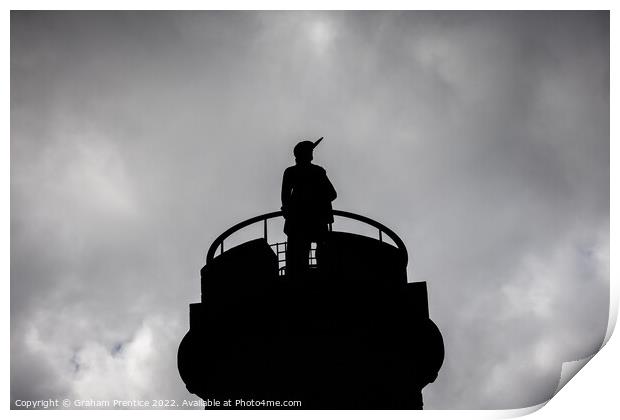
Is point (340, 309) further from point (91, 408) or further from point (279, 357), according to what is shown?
point (91, 408)

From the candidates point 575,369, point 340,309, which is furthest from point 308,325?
point 575,369

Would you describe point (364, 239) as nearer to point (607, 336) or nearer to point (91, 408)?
point (607, 336)

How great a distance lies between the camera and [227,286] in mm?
9406

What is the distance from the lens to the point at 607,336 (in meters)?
6.03

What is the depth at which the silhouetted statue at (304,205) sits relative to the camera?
9.34m

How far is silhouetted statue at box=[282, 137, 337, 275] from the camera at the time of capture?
934cm

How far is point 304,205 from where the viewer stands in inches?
374

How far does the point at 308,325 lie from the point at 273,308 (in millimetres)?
584

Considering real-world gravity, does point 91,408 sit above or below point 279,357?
below

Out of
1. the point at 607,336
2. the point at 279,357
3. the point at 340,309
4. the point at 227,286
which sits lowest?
the point at 607,336
